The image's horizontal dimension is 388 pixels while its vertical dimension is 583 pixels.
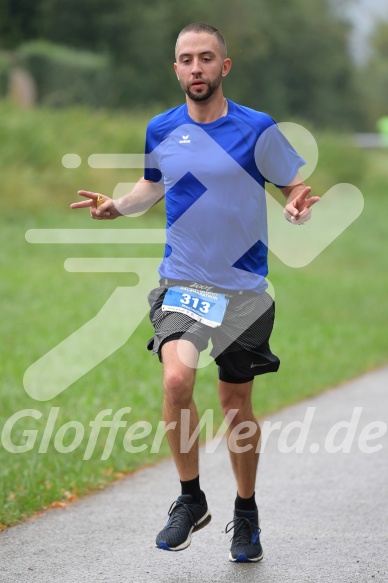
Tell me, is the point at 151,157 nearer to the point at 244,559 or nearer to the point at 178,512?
the point at 178,512

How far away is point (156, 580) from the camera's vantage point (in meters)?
5.26

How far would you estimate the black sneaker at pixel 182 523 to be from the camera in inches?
213

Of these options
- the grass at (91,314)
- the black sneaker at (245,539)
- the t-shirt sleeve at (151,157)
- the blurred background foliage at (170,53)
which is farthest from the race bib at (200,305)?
the blurred background foliage at (170,53)

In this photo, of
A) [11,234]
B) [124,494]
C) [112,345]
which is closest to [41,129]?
[11,234]

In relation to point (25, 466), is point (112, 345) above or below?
below

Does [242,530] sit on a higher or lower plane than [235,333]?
lower

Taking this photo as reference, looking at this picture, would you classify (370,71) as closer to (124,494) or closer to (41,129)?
(41,129)

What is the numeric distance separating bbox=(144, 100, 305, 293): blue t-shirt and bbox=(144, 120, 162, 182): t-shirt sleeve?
10cm

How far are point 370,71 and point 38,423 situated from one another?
330 feet

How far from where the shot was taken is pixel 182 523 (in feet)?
18.0

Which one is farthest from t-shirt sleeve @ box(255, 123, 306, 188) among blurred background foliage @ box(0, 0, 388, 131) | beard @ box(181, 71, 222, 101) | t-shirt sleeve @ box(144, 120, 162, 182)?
blurred background foliage @ box(0, 0, 388, 131)

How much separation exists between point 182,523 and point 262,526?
96 centimetres

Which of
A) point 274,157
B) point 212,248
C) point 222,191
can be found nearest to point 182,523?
point 212,248

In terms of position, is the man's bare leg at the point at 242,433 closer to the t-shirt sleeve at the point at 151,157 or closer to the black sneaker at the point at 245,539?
the black sneaker at the point at 245,539
